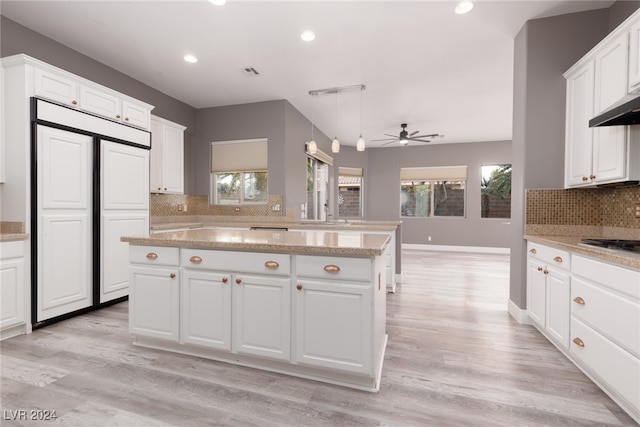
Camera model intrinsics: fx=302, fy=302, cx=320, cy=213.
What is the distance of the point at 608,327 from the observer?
5.70ft

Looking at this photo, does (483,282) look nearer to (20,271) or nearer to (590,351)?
(590,351)

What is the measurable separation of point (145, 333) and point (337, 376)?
1507 mm

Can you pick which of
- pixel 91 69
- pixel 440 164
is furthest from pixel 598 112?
pixel 440 164

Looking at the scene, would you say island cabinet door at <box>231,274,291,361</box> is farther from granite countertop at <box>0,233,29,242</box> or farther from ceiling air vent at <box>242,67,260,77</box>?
ceiling air vent at <box>242,67,260,77</box>

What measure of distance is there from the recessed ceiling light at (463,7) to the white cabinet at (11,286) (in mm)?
4343

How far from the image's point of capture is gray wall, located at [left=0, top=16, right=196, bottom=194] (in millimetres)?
2934

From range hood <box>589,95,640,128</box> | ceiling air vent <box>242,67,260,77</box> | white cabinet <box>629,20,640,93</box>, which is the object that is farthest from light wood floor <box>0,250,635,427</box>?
ceiling air vent <box>242,67,260,77</box>

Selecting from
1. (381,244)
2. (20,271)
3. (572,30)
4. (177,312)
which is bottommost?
(177,312)

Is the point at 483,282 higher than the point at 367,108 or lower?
lower

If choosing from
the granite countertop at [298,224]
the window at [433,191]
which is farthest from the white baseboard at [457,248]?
the granite countertop at [298,224]

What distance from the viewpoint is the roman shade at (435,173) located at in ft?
26.6

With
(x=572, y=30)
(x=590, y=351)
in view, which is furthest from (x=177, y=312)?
(x=572, y=30)

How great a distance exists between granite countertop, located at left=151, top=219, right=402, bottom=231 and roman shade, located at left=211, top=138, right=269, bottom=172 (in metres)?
0.93

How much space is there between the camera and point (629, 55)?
2.04 m
